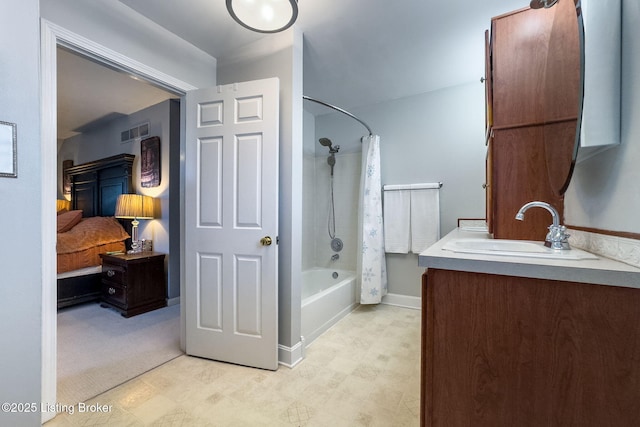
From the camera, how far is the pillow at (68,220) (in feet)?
11.8

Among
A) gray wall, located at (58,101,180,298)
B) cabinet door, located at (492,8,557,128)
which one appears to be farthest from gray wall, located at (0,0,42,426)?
cabinet door, located at (492,8,557,128)

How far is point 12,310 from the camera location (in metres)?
1.07

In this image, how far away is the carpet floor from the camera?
5.33 feet

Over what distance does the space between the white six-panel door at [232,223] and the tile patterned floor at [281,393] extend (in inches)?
6.5

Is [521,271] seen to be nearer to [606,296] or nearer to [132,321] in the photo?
[606,296]

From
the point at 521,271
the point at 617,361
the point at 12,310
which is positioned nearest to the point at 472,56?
the point at 521,271

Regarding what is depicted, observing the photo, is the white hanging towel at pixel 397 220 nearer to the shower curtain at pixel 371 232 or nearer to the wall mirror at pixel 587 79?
the shower curtain at pixel 371 232

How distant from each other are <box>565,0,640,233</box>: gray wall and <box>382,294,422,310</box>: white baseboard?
224 cm

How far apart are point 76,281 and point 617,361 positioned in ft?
13.9

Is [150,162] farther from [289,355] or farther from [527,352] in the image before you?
[527,352]

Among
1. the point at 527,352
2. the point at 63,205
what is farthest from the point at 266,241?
the point at 63,205

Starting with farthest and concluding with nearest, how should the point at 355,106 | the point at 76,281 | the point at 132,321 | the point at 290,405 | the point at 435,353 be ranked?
the point at 355,106, the point at 76,281, the point at 132,321, the point at 290,405, the point at 435,353

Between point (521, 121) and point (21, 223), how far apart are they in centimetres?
244

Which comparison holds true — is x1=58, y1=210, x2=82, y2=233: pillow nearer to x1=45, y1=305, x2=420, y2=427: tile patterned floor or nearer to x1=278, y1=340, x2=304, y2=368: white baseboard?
x1=45, y1=305, x2=420, y2=427: tile patterned floor
